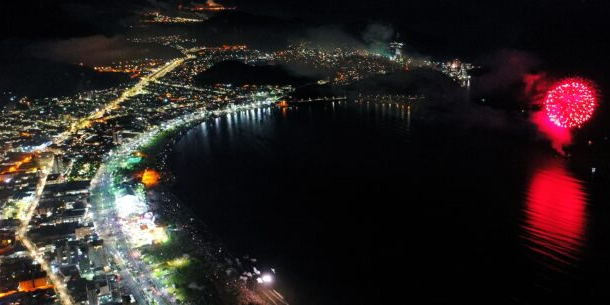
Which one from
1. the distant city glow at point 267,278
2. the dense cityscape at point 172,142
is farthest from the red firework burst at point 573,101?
the distant city glow at point 267,278

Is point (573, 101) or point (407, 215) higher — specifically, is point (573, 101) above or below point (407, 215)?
above

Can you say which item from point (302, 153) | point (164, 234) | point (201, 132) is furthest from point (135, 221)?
point (201, 132)

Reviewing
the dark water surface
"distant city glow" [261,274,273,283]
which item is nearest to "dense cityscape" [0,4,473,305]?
"distant city glow" [261,274,273,283]

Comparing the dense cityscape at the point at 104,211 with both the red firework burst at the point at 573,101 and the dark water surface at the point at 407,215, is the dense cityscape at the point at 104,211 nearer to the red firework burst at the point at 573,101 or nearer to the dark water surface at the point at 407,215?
the dark water surface at the point at 407,215

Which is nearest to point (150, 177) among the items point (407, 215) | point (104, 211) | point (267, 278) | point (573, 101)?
point (104, 211)

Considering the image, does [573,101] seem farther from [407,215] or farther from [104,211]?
[104,211]

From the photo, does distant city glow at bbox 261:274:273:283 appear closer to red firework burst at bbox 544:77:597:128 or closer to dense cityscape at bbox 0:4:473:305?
dense cityscape at bbox 0:4:473:305
